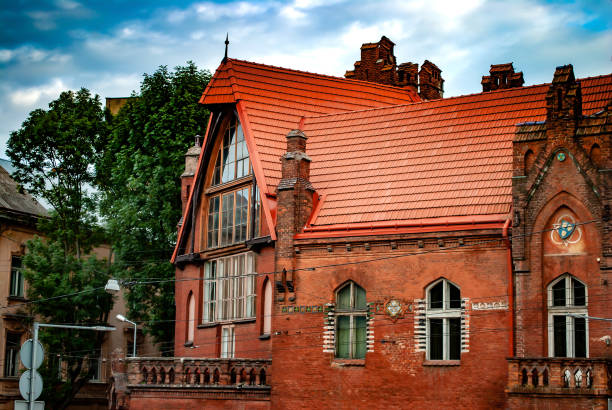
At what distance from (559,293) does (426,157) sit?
7.69 meters

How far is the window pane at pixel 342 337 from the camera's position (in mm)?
32500

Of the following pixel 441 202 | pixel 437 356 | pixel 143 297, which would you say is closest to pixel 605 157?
pixel 441 202

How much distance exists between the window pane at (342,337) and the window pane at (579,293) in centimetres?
750

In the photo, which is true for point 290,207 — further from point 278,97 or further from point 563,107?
point 563,107

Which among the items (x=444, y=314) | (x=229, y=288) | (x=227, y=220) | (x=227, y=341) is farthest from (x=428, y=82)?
(x=444, y=314)

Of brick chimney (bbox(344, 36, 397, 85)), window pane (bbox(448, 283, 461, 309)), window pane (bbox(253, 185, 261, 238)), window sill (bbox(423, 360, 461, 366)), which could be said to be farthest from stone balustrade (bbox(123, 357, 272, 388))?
brick chimney (bbox(344, 36, 397, 85))

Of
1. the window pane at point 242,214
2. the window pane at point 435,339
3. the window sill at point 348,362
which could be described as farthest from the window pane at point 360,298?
the window pane at point 242,214

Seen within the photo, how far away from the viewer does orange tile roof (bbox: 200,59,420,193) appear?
3731cm

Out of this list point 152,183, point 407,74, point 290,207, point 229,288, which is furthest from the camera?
point 407,74

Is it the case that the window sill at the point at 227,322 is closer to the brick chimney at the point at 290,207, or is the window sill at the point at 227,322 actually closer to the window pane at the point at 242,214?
the brick chimney at the point at 290,207

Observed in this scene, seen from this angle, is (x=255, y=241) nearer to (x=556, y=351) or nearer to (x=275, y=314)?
(x=275, y=314)

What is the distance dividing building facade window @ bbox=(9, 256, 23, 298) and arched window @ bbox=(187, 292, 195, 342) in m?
14.4

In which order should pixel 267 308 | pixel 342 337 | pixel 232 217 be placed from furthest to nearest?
1. pixel 232 217
2. pixel 267 308
3. pixel 342 337

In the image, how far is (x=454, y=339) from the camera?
3061 centimetres
